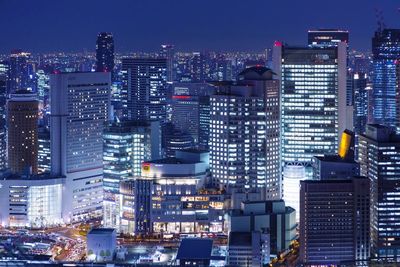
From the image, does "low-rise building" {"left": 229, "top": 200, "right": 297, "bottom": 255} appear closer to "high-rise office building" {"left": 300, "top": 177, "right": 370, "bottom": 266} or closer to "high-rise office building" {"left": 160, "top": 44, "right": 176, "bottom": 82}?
"high-rise office building" {"left": 300, "top": 177, "right": 370, "bottom": 266}

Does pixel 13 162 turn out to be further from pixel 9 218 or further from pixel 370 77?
pixel 370 77

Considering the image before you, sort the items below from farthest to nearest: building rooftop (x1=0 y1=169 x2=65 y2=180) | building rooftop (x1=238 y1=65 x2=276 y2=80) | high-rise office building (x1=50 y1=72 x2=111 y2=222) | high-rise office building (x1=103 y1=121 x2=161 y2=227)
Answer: high-rise office building (x1=103 y1=121 x2=161 y2=227), high-rise office building (x1=50 y1=72 x2=111 y2=222), building rooftop (x1=0 y1=169 x2=65 y2=180), building rooftop (x1=238 y1=65 x2=276 y2=80)

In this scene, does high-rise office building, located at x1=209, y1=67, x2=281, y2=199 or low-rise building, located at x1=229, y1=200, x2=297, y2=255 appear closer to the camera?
low-rise building, located at x1=229, y1=200, x2=297, y2=255

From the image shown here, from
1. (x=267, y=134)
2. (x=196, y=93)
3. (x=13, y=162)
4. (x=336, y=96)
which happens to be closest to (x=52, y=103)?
(x=13, y=162)

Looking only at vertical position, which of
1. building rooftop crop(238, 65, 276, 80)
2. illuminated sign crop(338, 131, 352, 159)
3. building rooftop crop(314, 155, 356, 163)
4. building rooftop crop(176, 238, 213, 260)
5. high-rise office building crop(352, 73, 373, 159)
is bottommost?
building rooftop crop(176, 238, 213, 260)

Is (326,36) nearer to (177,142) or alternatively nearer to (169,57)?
(177,142)

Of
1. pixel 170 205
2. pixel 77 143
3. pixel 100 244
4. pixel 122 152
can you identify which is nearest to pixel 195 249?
pixel 100 244

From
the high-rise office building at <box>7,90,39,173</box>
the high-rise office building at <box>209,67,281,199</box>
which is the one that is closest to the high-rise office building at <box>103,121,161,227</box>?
the high-rise office building at <box>209,67,281,199</box>
